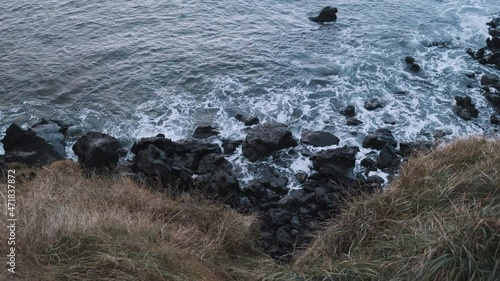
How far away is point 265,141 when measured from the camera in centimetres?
1509

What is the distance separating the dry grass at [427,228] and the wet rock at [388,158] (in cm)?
498

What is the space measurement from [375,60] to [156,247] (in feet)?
52.8

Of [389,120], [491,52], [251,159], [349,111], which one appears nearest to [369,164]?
[389,120]

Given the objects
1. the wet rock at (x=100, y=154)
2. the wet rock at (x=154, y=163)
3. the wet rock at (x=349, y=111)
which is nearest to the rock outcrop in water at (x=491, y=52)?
the wet rock at (x=349, y=111)

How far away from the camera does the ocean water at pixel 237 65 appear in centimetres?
1711

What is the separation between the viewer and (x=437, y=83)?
19.0 m

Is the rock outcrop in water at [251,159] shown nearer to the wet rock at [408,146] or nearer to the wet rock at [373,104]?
the wet rock at [408,146]

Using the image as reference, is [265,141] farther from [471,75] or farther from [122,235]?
[471,75]

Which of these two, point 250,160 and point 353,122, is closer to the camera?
point 250,160

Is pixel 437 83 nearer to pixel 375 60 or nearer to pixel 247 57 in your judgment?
pixel 375 60

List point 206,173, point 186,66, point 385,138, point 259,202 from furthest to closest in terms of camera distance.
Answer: point 186,66 < point 385,138 < point 206,173 < point 259,202

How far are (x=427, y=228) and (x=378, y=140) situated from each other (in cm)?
913

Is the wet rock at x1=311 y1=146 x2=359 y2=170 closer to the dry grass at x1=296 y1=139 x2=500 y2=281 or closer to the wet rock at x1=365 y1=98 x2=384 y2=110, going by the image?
the wet rock at x1=365 y1=98 x2=384 y2=110

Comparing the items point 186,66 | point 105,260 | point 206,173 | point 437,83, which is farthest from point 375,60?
point 105,260
